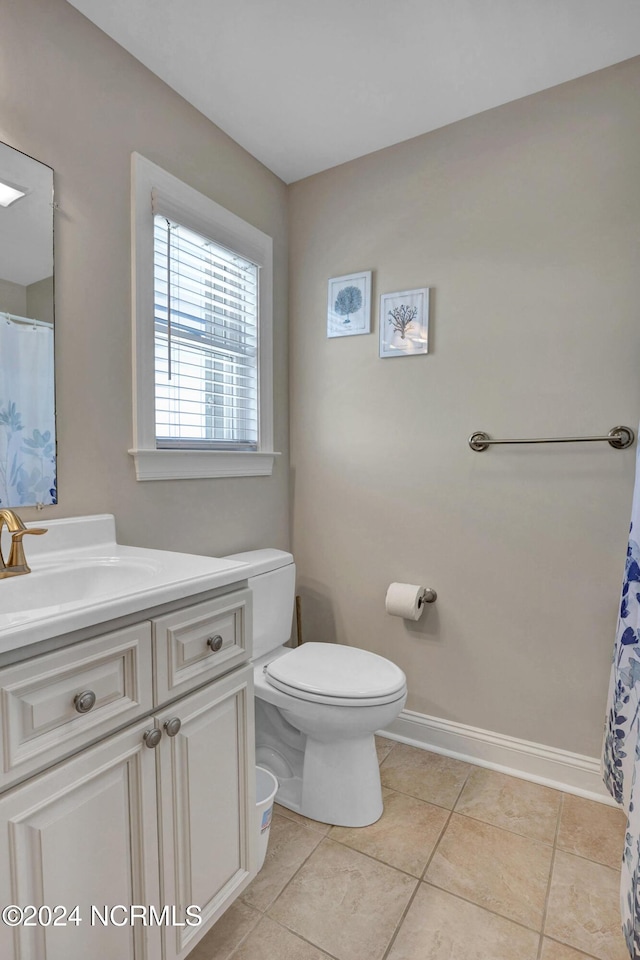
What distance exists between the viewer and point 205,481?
182 centimetres

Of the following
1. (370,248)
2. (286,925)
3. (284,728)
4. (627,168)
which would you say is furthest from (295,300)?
(286,925)

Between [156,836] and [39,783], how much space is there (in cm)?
30

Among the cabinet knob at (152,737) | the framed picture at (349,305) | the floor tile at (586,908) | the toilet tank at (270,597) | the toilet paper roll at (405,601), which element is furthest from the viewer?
the framed picture at (349,305)

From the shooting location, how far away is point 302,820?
1595 mm

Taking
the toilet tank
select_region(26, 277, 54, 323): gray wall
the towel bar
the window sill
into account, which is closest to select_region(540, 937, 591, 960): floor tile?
the toilet tank

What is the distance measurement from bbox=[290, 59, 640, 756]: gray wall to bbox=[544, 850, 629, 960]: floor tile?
394 millimetres

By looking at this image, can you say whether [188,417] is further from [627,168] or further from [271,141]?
[627,168]

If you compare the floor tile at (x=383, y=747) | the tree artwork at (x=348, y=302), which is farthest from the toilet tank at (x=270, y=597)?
the tree artwork at (x=348, y=302)

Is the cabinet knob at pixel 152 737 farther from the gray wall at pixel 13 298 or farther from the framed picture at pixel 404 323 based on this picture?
the framed picture at pixel 404 323

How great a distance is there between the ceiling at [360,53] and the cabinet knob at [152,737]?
1.82m

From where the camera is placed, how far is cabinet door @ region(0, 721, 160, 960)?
71cm

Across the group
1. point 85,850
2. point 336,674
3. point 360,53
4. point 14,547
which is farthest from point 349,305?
point 85,850

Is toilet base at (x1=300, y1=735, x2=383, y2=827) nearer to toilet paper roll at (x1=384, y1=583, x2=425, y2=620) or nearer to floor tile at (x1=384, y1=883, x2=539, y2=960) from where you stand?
floor tile at (x1=384, y1=883, x2=539, y2=960)

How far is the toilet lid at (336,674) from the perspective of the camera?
1478mm
